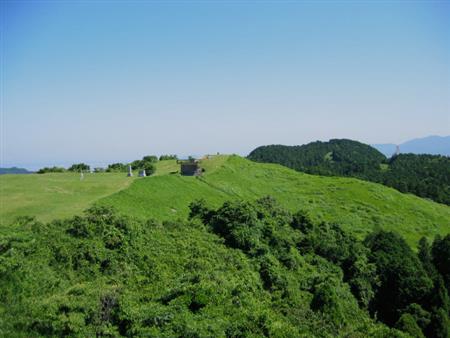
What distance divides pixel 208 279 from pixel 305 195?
58.1 meters

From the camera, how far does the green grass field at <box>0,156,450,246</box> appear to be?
3266cm

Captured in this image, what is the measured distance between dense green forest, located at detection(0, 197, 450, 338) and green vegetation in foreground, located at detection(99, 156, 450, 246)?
28.0 ft

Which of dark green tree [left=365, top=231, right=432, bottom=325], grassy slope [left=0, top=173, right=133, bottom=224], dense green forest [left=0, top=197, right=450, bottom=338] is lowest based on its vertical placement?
dark green tree [left=365, top=231, right=432, bottom=325]

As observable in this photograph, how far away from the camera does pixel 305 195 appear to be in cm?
7450

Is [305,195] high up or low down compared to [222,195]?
down

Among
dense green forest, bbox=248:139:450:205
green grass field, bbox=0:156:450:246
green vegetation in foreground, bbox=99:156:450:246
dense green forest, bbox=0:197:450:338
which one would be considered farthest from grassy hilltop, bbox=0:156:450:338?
dense green forest, bbox=248:139:450:205

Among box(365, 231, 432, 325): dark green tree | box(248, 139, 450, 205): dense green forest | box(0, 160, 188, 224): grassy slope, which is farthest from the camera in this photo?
box(248, 139, 450, 205): dense green forest

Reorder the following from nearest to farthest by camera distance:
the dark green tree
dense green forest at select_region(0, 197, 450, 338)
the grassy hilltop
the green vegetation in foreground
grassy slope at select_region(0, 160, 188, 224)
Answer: dense green forest at select_region(0, 197, 450, 338)
the grassy hilltop
grassy slope at select_region(0, 160, 188, 224)
the dark green tree
the green vegetation in foreground

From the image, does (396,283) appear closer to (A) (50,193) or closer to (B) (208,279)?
(B) (208,279)

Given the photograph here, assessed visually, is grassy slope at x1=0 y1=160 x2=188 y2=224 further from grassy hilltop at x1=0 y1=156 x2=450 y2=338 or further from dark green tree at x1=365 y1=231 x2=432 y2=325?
dark green tree at x1=365 y1=231 x2=432 y2=325

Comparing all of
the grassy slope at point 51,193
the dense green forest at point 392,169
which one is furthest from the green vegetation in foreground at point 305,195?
the dense green forest at point 392,169

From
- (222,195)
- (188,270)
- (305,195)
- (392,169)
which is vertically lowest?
(188,270)

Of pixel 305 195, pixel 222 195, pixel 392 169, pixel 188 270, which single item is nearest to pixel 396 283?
pixel 188 270

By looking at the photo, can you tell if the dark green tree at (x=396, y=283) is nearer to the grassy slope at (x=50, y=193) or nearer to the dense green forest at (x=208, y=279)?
the dense green forest at (x=208, y=279)
